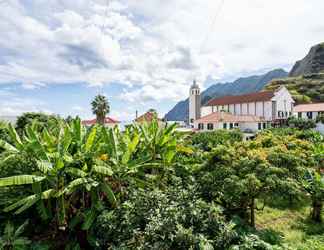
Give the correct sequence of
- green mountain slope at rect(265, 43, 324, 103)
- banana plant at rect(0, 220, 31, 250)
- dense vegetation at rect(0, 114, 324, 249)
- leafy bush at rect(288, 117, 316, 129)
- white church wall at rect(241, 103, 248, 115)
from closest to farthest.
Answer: dense vegetation at rect(0, 114, 324, 249)
banana plant at rect(0, 220, 31, 250)
leafy bush at rect(288, 117, 316, 129)
white church wall at rect(241, 103, 248, 115)
green mountain slope at rect(265, 43, 324, 103)

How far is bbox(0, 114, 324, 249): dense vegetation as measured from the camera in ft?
20.4

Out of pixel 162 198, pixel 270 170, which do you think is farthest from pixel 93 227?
pixel 270 170

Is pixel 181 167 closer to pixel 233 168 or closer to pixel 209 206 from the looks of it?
pixel 233 168

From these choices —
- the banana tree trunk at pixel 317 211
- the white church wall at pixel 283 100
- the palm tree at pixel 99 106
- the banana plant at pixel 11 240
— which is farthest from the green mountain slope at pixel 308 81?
the banana plant at pixel 11 240

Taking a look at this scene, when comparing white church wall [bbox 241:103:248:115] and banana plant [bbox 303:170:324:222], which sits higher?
white church wall [bbox 241:103:248:115]

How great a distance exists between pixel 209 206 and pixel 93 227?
309cm

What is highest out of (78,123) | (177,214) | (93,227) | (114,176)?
(78,123)

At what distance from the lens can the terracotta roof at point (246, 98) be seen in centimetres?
5326

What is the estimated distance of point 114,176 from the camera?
777 centimetres

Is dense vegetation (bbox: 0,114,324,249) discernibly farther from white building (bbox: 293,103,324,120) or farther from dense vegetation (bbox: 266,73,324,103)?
dense vegetation (bbox: 266,73,324,103)

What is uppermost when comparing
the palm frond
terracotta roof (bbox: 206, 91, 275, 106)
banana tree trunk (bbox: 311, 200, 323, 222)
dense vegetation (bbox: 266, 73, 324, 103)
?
dense vegetation (bbox: 266, 73, 324, 103)

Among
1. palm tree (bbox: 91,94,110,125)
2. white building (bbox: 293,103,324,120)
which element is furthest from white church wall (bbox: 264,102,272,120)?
palm tree (bbox: 91,94,110,125)

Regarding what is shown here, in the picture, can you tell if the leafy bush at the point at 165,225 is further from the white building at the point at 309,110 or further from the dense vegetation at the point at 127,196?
the white building at the point at 309,110

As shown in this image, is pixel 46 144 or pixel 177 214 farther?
pixel 46 144
